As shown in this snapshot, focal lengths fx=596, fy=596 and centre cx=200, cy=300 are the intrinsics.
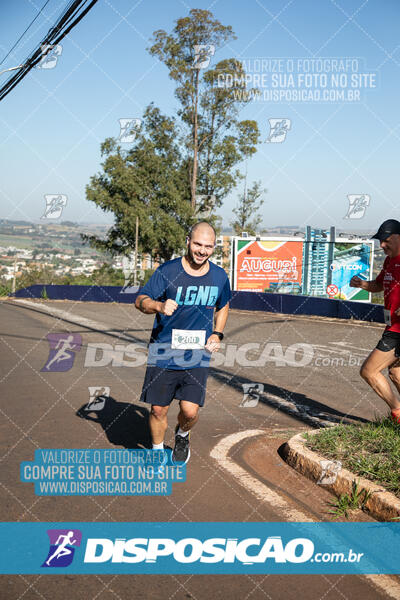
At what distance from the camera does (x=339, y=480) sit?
14.5 feet

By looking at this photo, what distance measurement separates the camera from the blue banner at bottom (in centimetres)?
342

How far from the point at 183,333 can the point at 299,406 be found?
124 inches

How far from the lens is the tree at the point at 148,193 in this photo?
1574 inches

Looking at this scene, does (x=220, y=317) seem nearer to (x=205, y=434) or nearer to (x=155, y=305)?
(x=155, y=305)

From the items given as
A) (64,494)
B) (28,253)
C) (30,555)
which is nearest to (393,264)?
(64,494)

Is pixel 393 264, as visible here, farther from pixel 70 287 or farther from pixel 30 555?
pixel 70 287

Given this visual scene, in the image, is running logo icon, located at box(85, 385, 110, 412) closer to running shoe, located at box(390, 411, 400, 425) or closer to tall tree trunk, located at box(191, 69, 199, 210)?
running shoe, located at box(390, 411, 400, 425)

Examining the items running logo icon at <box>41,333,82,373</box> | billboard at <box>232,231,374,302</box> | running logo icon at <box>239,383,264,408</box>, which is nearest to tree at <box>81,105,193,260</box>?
billboard at <box>232,231,374,302</box>

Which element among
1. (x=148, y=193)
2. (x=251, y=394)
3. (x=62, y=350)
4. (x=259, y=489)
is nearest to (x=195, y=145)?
(x=148, y=193)

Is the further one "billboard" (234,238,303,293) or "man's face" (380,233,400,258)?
"billboard" (234,238,303,293)

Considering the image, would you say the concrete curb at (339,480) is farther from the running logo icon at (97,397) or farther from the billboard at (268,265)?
the billboard at (268,265)

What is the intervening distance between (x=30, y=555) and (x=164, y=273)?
225cm

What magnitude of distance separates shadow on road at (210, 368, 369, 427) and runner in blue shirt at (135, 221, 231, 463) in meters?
2.05

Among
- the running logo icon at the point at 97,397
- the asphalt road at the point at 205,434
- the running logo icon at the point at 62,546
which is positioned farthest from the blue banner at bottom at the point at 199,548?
the running logo icon at the point at 97,397
